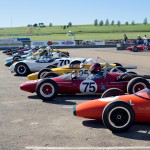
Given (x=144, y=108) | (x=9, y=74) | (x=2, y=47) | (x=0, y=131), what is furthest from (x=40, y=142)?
(x=2, y=47)

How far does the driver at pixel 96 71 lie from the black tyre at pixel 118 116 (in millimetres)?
4133

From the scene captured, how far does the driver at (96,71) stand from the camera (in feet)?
38.9

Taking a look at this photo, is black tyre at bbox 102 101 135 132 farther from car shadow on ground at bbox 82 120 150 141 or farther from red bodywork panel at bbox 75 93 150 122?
red bodywork panel at bbox 75 93 150 122

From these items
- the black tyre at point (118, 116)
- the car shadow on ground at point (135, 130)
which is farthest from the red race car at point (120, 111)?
the car shadow on ground at point (135, 130)

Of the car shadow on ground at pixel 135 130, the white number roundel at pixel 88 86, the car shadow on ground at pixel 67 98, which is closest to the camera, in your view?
the car shadow on ground at pixel 135 130

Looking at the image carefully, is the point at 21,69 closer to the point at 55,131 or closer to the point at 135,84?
the point at 135,84

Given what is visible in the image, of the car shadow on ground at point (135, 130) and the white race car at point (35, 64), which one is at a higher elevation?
the white race car at point (35, 64)

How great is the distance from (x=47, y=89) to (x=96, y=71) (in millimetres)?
1798

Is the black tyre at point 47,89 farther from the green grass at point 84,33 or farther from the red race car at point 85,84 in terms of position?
the green grass at point 84,33

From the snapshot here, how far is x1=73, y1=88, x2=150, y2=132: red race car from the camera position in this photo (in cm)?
776

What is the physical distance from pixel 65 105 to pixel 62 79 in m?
1.53

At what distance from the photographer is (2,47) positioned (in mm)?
46250

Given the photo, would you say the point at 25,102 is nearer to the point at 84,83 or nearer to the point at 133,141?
the point at 84,83

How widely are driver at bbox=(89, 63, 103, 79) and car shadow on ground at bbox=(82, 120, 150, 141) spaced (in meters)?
3.36
